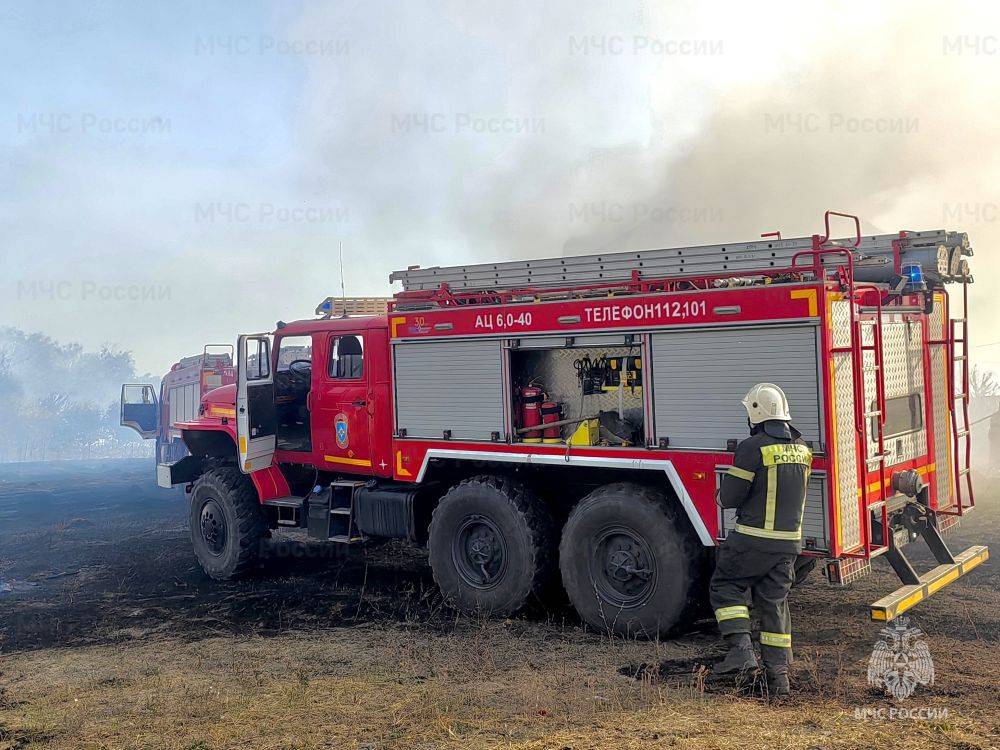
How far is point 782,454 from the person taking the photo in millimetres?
5434

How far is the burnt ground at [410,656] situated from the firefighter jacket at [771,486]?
944 mm

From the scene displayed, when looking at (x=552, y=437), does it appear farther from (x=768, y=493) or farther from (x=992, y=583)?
(x=992, y=583)

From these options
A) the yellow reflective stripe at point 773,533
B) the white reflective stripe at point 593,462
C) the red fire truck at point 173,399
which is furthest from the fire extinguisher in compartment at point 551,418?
the red fire truck at point 173,399

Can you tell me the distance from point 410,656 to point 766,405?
3.13m

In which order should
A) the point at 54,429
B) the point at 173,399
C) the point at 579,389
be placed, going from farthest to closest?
1. the point at 54,429
2. the point at 173,399
3. the point at 579,389

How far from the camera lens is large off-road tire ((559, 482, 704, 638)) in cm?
632

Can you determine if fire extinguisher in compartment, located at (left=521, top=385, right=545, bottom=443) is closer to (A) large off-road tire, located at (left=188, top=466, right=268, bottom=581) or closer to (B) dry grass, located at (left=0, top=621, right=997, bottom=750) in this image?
(B) dry grass, located at (left=0, top=621, right=997, bottom=750)

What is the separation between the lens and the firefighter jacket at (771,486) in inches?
214

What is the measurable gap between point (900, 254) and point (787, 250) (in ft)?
4.12

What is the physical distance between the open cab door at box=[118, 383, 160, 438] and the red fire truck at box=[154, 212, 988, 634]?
48.4 ft

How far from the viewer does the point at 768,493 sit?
215 inches

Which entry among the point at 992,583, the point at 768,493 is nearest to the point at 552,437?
the point at 768,493

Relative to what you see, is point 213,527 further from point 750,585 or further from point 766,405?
point 766,405

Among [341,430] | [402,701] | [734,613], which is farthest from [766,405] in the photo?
[341,430]
